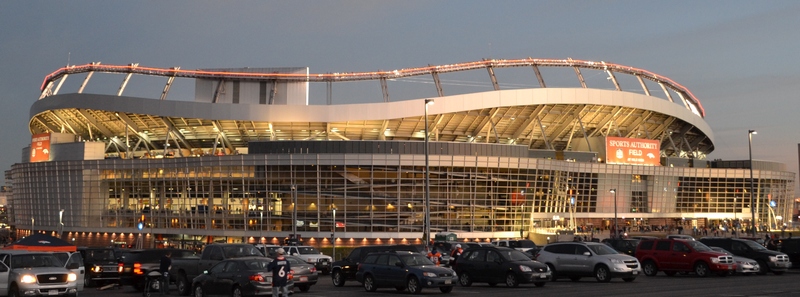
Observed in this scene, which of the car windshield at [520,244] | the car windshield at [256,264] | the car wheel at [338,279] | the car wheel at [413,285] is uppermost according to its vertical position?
the car windshield at [256,264]

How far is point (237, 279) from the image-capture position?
27.3 meters

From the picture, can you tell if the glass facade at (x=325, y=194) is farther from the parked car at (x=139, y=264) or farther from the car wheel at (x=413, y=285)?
the car wheel at (x=413, y=285)

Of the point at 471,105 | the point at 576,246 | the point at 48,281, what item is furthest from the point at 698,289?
the point at 471,105

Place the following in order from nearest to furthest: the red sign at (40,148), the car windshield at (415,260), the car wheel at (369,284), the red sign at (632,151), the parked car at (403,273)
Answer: the parked car at (403,273) < the car windshield at (415,260) < the car wheel at (369,284) < the red sign at (632,151) < the red sign at (40,148)

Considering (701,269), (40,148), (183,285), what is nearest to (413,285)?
(183,285)

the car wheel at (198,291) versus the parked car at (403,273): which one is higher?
the parked car at (403,273)

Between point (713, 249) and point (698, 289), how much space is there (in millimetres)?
9636

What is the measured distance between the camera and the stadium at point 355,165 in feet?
275

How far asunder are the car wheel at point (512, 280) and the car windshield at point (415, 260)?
3.14m

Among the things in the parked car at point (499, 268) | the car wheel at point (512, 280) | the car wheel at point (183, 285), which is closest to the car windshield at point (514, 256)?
the parked car at point (499, 268)

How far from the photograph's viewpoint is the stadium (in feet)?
275

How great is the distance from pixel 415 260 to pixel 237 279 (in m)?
6.75

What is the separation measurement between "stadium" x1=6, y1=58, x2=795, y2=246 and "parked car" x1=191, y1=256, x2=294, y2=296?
46861 mm

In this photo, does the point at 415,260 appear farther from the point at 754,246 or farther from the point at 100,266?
the point at 754,246
